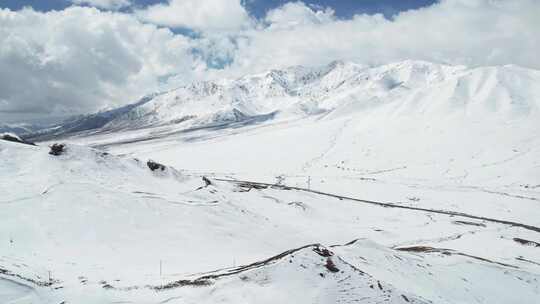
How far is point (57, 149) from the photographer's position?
34.8 meters

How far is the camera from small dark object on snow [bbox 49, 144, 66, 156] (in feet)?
113

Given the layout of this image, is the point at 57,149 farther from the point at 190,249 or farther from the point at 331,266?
the point at 331,266

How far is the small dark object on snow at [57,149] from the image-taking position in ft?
113

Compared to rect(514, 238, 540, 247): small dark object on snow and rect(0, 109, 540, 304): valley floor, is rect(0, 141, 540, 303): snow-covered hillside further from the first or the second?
rect(514, 238, 540, 247): small dark object on snow

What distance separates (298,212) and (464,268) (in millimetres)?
23225

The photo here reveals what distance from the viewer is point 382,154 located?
135 m

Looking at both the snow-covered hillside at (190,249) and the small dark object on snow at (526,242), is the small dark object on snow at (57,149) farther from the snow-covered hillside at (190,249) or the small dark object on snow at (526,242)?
the small dark object on snow at (526,242)

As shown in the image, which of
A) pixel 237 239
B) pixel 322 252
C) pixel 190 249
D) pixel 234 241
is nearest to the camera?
pixel 322 252

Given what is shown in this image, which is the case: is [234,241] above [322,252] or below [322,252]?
below

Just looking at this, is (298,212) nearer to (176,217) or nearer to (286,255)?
(176,217)

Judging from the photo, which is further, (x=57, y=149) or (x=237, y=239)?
(x=57, y=149)

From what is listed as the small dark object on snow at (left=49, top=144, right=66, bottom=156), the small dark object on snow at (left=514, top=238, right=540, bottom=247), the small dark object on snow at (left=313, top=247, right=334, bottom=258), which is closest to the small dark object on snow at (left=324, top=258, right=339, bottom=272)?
the small dark object on snow at (left=313, top=247, right=334, bottom=258)

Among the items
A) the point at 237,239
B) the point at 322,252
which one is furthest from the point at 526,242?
the point at 322,252

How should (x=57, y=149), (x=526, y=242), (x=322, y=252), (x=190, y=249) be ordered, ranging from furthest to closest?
(x=526, y=242)
(x=57, y=149)
(x=190, y=249)
(x=322, y=252)
